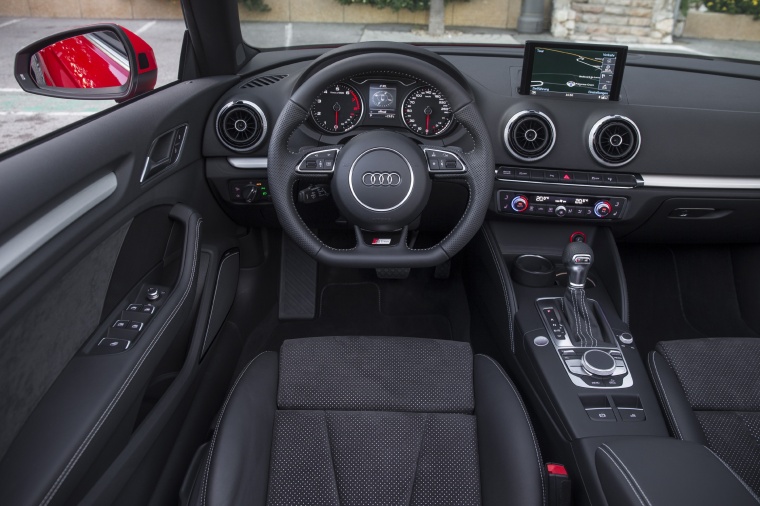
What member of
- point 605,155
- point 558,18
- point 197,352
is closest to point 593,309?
point 605,155

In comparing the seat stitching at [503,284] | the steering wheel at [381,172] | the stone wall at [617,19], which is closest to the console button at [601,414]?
the seat stitching at [503,284]

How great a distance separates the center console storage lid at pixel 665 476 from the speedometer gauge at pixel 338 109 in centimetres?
118

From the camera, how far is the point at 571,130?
6.46 ft

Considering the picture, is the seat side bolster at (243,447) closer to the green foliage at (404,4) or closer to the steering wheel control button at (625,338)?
the steering wheel control button at (625,338)

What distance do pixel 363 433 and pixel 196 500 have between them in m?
0.42

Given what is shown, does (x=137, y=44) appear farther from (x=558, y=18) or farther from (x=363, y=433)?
(x=558, y=18)

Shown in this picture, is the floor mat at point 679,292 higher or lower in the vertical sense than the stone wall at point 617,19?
lower

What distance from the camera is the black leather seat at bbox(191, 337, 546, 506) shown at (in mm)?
1305

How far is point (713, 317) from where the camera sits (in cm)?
253

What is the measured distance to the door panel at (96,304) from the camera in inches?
44.1

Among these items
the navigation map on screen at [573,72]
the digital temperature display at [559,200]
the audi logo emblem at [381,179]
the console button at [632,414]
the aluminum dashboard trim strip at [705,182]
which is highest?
the navigation map on screen at [573,72]

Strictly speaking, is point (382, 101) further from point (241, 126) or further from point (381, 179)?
point (241, 126)

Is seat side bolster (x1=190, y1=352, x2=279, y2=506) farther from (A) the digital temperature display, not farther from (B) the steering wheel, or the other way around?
(A) the digital temperature display

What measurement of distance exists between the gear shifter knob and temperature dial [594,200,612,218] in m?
0.25
